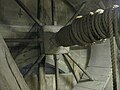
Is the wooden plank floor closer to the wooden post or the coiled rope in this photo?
the wooden post

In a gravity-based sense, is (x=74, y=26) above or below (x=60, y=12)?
below

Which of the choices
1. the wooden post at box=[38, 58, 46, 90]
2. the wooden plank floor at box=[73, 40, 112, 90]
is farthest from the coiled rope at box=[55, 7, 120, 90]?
the wooden plank floor at box=[73, 40, 112, 90]

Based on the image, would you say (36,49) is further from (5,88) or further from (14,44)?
(5,88)

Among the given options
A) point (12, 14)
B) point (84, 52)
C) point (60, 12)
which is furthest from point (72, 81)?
point (12, 14)

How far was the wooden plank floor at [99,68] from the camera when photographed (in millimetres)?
3321

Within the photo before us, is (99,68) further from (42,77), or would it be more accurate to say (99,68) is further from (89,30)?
(89,30)

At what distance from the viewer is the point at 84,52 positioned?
3.79 meters

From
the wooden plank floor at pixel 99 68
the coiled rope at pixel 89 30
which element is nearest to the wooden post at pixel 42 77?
the wooden plank floor at pixel 99 68

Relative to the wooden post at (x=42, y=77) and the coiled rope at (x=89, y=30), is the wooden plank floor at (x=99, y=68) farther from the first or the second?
the coiled rope at (x=89, y=30)

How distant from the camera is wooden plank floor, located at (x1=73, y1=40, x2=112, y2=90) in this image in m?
3.32

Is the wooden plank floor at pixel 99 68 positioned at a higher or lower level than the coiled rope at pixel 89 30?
lower

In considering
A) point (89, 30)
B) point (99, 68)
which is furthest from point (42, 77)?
point (89, 30)

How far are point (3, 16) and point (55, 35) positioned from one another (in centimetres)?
89

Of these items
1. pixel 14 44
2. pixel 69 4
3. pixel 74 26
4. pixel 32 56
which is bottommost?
pixel 32 56
